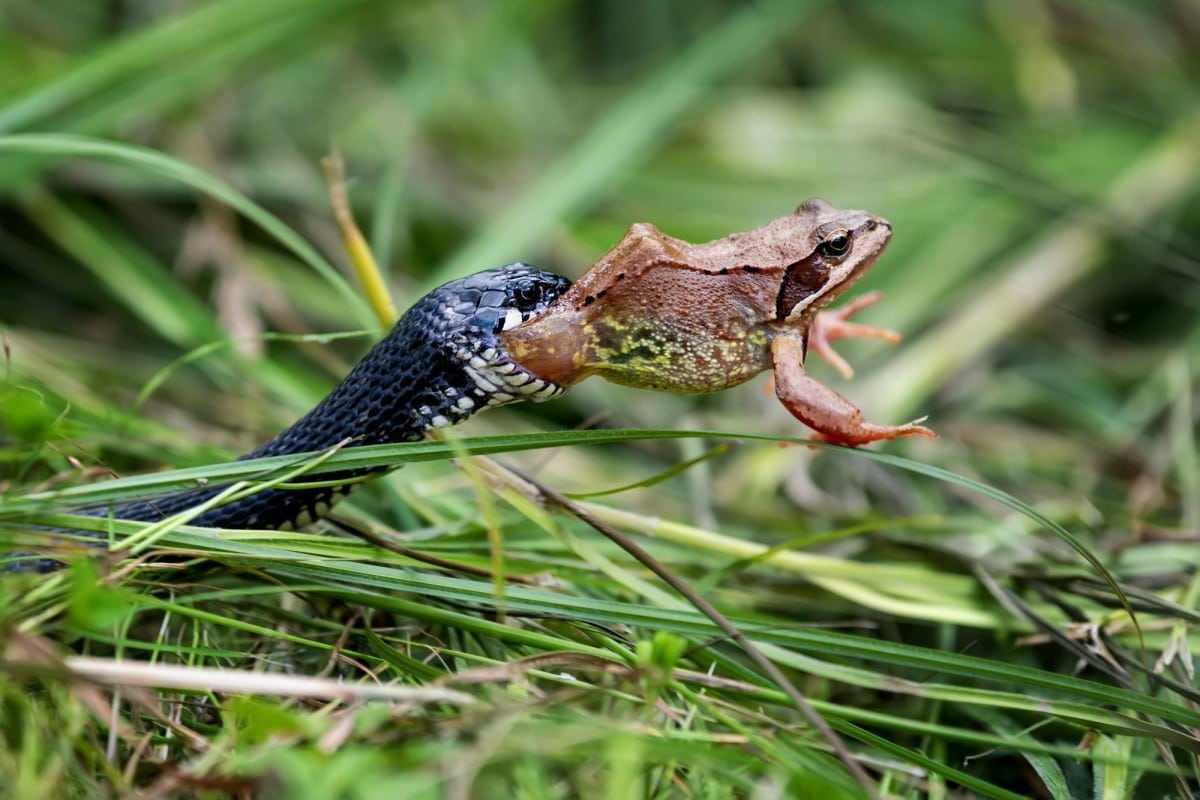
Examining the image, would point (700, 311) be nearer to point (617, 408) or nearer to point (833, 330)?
point (833, 330)

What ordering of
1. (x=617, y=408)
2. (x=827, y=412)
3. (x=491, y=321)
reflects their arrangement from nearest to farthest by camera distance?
(x=827, y=412)
(x=491, y=321)
(x=617, y=408)

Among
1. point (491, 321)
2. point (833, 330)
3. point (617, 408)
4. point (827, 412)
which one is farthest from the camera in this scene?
point (617, 408)

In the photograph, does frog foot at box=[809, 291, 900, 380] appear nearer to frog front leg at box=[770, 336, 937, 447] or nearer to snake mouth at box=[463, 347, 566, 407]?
frog front leg at box=[770, 336, 937, 447]

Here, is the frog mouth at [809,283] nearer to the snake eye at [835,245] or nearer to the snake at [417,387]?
the snake eye at [835,245]

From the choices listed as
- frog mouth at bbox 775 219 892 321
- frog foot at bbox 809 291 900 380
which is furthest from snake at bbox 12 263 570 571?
frog foot at bbox 809 291 900 380

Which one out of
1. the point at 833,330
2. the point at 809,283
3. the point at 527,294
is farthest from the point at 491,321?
the point at 833,330

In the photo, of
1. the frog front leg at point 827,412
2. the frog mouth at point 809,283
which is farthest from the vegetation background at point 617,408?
the frog mouth at point 809,283
